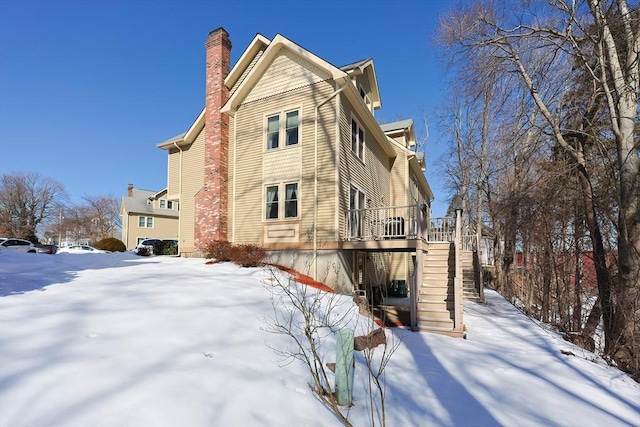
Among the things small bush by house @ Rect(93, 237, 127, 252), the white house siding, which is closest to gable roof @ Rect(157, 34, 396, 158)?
small bush by house @ Rect(93, 237, 127, 252)

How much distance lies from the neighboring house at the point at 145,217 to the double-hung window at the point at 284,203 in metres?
25.9

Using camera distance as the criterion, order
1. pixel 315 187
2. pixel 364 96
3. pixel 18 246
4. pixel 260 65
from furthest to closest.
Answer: pixel 18 246
pixel 364 96
pixel 260 65
pixel 315 187

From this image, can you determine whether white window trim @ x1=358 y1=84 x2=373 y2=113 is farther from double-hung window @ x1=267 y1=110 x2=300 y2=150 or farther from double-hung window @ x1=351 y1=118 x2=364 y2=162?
double-hung window @ x1=267 y1=110 x2=300 y2=150

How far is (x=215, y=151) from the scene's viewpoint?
13.6 meters

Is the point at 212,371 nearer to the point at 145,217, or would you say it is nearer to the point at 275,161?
the point at 275,161

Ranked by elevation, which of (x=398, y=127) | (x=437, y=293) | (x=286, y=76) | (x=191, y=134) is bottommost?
(x=437, y=293)

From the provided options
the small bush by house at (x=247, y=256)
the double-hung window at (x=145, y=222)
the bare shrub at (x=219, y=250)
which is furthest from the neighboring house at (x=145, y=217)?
the small bush by house at (x=247, y=256)

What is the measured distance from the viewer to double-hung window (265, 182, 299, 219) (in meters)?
12.1

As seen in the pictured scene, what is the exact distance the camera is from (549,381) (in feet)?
17.5

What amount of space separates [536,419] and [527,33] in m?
10.2

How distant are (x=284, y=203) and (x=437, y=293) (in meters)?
5.90

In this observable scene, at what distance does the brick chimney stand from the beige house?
0.04m

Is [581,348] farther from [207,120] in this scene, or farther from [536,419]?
[207,120]

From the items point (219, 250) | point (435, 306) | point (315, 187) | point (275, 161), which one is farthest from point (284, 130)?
point (435, 306)
